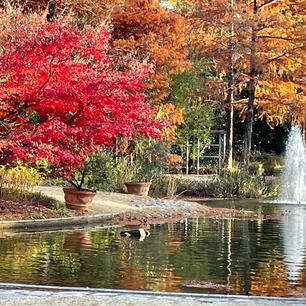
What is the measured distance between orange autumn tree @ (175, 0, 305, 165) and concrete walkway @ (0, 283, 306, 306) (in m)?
26.4

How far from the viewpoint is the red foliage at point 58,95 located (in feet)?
53.8

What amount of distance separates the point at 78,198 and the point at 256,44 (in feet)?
57.0

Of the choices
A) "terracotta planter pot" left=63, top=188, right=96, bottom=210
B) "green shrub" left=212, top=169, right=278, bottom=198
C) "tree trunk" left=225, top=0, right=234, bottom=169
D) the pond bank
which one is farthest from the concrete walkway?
"tree trunk" left=225, top=0, right=234, bottom=169

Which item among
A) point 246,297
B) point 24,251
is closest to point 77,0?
point 24,251

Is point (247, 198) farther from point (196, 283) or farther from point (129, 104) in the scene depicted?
point (196, 283)

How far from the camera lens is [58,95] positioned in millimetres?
16719

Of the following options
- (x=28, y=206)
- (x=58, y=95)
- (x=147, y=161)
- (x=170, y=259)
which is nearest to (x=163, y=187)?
(x=147, y=161)

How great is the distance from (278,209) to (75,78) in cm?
1024

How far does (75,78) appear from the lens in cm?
1695

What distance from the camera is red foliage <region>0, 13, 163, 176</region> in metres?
16.4

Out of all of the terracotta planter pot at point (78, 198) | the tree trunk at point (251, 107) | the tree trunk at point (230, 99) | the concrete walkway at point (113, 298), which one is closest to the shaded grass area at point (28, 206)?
the terracotta planter pot at point (78, 198)

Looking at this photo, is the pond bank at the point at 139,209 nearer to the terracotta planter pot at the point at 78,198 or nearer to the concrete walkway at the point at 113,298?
the terracotta planter pot at the point at 78,198

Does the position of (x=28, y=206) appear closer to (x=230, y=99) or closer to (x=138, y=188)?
(x=138, y=188)

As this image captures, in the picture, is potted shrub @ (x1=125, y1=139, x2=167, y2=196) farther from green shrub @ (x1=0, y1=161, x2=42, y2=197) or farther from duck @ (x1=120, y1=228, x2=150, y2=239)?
duck @ (x1=120, y1=228, x2=150, y2=239)
